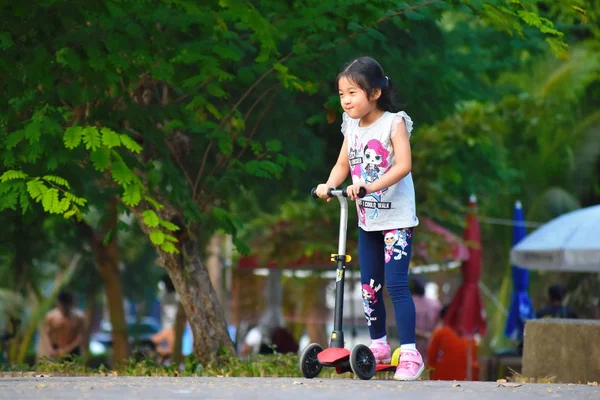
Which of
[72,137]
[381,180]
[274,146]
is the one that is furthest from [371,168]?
[274,146]

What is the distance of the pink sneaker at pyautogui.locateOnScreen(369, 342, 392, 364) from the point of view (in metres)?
6.55

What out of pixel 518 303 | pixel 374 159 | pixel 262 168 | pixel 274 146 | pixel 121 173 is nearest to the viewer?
pixel 374 159

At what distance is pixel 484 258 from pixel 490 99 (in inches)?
345

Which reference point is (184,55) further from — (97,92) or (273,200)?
(273,200)

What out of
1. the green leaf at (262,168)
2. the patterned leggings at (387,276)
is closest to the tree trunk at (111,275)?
the green leaf at (262,168)

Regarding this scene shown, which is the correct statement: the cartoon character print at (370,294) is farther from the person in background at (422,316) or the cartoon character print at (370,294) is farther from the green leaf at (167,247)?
the person in background at (422,316)

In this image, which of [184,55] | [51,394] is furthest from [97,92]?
[51,394]

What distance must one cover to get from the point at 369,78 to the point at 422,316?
10769mm

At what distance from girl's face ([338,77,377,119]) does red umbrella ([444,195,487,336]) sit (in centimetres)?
912

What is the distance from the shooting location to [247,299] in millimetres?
19875

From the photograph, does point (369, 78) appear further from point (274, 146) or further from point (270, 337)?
point (270, 337)

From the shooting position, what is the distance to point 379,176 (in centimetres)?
631

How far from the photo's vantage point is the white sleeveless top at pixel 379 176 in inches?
248

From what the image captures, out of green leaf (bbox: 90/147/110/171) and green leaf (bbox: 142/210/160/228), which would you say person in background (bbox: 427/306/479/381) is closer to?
green leaf (bbox: 142/210/160/228)
